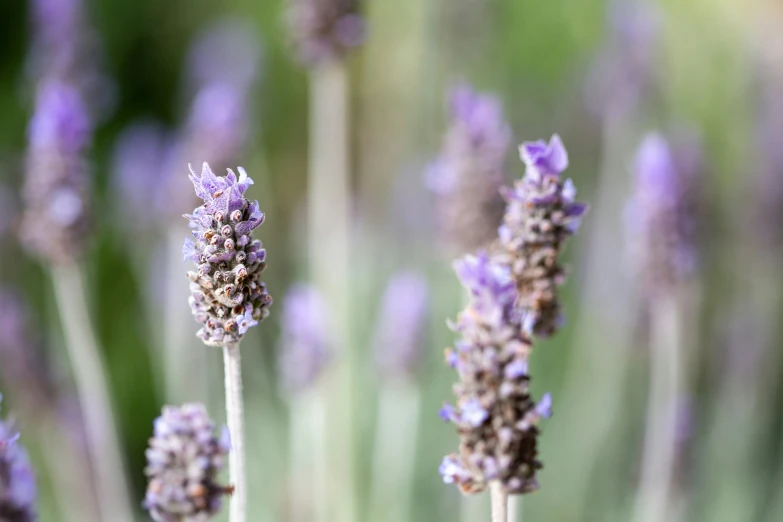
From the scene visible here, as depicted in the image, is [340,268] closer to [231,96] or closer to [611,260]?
[231,96]

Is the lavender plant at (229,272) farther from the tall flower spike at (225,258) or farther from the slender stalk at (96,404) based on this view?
the slender stalk at (96,404)

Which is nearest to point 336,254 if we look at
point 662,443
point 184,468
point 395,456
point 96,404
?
point 395,456

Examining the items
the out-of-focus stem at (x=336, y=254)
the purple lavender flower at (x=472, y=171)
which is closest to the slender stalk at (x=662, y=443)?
the purple lavender flower at (x=472, y=171)

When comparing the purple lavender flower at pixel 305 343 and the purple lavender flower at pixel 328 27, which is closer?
the purple lavender flower at pixel 305 343

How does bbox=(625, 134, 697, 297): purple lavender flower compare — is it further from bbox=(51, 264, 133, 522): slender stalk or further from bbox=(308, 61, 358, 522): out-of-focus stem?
bbox=(51, 264, 133, 522): slender stalk

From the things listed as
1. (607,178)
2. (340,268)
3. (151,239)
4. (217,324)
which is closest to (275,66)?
(151,239)

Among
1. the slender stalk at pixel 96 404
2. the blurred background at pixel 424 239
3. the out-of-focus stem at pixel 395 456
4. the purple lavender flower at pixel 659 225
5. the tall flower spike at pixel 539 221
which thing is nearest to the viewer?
the tall flower spike at pixel 539 221

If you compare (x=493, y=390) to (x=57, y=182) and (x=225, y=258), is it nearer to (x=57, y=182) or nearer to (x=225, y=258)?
(x=225, y=258)
